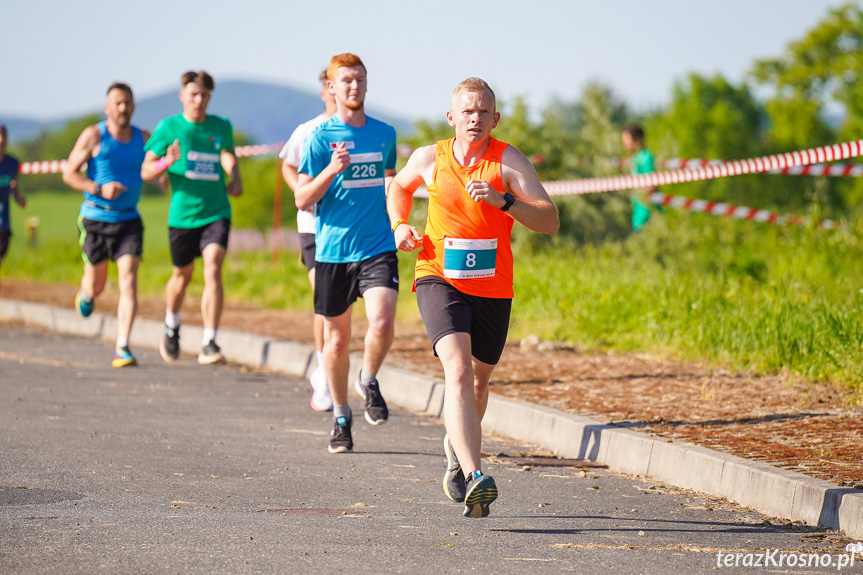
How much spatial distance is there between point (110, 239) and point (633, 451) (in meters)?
5.62

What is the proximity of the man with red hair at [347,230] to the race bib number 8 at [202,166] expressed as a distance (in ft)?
11.5

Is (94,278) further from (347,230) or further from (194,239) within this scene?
(347,230)

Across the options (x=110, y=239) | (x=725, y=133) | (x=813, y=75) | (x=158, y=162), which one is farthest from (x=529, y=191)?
(x=725, y=133)

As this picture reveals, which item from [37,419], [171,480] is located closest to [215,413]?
[37,419]

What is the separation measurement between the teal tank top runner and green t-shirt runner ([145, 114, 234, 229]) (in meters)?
0.33

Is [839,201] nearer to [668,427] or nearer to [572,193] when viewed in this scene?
[572,193]

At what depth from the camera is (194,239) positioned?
9906 mm

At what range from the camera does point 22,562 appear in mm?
3959

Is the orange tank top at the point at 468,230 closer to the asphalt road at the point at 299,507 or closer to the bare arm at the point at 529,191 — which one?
the bare arm at the point at 529,191

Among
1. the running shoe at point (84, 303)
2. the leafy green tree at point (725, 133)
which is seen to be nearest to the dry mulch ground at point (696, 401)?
the running shoe at point (84, 303)

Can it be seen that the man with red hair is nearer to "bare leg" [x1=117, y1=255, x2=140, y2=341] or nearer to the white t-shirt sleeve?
the white t-shirt sleeve

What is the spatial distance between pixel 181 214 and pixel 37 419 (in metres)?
2.96

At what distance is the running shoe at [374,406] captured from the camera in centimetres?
682

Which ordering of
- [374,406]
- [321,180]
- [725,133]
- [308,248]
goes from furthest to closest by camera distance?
[725,133] < [308,248] < [374,406] < [321,180]
